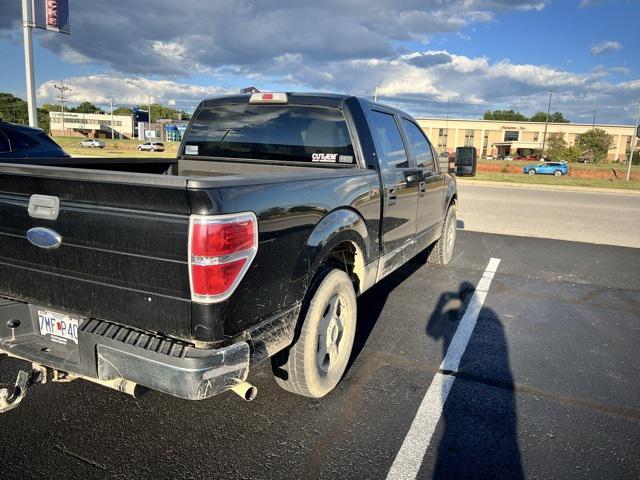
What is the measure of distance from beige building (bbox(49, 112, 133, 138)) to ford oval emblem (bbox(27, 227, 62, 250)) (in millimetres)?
126266

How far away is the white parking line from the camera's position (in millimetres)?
2504

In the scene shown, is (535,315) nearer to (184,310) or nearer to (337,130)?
(337,130)

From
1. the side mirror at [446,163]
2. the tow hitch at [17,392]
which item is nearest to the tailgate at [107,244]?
the tow hitch at [17,392]

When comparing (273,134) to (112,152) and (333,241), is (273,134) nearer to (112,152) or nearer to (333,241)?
(333,241)

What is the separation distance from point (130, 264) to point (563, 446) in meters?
2.52

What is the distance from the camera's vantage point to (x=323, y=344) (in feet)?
10.2

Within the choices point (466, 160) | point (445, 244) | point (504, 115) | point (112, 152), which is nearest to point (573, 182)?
point (445, 244)

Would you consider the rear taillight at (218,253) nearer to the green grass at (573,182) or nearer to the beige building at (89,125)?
the green grass at (573,182)

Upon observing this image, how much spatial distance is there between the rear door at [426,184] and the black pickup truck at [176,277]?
174 cm

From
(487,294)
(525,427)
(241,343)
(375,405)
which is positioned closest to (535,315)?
(487,294)

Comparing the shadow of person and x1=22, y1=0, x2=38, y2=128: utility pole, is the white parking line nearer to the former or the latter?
the shadow of person

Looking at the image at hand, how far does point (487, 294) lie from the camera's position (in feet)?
18.4

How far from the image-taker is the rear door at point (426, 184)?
499 cm

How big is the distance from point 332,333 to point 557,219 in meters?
11.0
